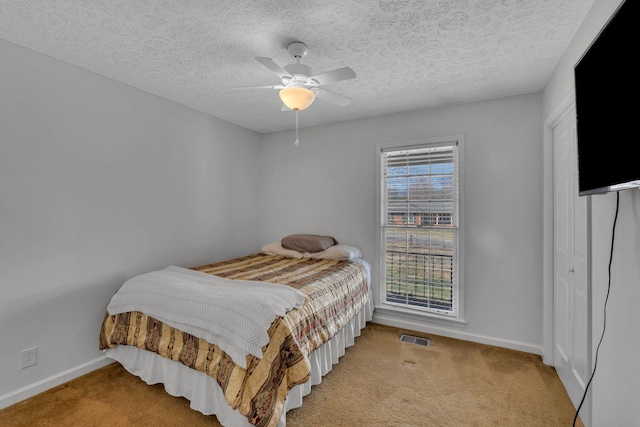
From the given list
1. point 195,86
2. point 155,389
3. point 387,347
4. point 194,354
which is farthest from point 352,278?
point 195,86

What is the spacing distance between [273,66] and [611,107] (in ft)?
5.57

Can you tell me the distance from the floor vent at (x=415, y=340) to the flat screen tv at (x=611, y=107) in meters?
2.14

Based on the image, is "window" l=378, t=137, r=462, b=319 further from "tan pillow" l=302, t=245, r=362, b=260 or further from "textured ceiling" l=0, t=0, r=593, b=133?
"textured ceiling" l=0, t=0, r=593, b=133

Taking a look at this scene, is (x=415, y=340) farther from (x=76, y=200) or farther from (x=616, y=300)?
(x=76, y=200)

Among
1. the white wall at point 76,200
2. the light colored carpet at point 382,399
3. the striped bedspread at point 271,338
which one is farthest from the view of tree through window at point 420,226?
the white wall at point 76,200

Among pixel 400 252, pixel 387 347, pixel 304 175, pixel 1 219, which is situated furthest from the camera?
pixel 304 175

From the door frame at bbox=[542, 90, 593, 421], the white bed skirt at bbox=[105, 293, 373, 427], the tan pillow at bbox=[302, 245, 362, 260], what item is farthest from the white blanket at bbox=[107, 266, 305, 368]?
the door frame at bbox=[542, 90, 593, 421]

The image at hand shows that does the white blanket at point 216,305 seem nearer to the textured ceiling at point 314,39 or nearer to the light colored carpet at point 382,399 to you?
the light colored carpet at point 382,399

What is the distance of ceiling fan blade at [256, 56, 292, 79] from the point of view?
1803 mm

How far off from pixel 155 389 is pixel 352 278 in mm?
1863

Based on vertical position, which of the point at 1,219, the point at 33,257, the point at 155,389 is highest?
the point at 1,219

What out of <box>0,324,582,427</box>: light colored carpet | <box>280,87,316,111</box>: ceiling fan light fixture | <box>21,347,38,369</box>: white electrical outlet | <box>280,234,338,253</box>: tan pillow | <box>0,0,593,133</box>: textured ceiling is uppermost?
<box>0,0,593,133</box>: textured ceiling

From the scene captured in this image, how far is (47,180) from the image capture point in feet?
7.33

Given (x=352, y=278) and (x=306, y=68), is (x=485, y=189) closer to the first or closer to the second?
(x=352, y=278)
